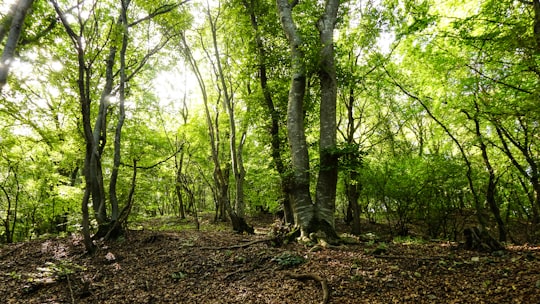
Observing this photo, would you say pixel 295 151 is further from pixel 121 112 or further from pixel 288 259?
pixel 121 112

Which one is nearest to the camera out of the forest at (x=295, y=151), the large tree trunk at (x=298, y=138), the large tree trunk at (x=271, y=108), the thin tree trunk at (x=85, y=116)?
the forest at (x=295, y=151)

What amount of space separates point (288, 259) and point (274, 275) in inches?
19.1

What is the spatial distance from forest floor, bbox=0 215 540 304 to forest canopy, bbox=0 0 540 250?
1.16 meters

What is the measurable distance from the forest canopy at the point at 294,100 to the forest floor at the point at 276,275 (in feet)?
3.80

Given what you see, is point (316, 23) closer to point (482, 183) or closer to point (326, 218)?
point (326, 218)

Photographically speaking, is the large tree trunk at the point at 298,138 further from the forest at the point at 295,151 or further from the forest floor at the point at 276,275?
the forest floor at the point at 276,275

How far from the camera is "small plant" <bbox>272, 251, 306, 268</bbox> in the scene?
5238mm

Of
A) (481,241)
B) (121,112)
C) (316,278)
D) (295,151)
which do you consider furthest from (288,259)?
(121,112)

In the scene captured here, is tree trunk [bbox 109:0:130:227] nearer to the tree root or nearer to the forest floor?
Result: the forest floor

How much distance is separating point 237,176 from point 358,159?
527 cm

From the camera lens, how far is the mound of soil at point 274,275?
376 centimetres

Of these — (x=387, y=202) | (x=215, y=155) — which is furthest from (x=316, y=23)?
(x=387, y=202)

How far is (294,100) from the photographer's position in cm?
712

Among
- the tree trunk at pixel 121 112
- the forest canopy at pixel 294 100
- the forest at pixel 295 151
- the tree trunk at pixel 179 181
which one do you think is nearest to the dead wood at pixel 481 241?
the forest at pixel 295 151
